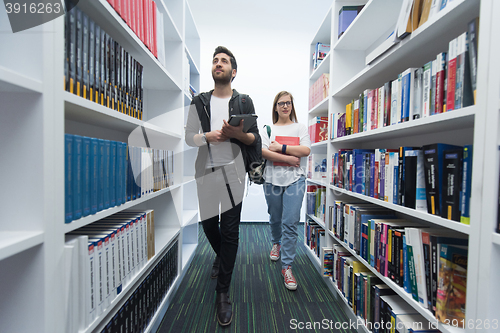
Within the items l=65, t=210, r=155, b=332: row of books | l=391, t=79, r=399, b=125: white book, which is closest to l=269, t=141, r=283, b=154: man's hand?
l=391, t=79, r=399, b=125: white book

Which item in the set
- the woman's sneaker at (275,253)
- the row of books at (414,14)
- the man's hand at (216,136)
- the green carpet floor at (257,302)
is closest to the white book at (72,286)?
the green carpet floor at (257,302)

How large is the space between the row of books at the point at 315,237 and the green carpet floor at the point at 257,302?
157 millimetres

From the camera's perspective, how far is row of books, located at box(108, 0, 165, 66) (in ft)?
3.14

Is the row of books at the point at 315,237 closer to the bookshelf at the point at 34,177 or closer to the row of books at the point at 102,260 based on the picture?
the row of books at the point at 102,260

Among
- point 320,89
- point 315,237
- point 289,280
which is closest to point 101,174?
point 289,280

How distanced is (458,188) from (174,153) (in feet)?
5.10

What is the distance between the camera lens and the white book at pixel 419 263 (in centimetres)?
84

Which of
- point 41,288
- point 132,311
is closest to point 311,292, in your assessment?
point 132,311

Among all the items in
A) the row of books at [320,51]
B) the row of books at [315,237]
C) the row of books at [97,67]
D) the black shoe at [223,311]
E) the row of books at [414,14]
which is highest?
the row of books at [320,51]

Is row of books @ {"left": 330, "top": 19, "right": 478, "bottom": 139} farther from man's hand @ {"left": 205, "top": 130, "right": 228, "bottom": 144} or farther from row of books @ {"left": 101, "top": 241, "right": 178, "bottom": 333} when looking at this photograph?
row of books @ {"left": 101, "top": 241, "right": 178, "bottom": 333}

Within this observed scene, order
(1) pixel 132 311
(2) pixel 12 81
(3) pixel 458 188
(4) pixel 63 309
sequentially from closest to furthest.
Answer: (2) pixel 12 81
(4) pixel 63 309
(3) pixel 458 188
(1) pixel 132 311

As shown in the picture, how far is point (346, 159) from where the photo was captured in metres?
1.52

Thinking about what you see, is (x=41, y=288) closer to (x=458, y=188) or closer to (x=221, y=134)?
(x=221, y=134)

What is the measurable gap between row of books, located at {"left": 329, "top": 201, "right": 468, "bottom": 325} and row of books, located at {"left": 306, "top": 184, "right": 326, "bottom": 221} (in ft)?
2.23
